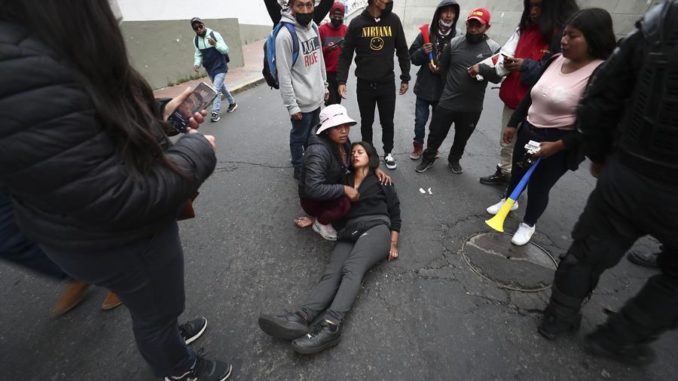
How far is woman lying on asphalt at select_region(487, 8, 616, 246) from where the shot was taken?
1.91 meters

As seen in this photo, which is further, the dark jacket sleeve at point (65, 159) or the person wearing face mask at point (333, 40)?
the person wearing face mask at point (333, 40)

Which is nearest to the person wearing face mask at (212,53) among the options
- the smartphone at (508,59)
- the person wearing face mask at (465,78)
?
the person wearing face mask at (465,78)

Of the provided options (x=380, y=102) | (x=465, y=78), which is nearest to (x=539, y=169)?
(x=465, y=78)

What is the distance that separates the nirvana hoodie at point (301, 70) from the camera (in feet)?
9.69

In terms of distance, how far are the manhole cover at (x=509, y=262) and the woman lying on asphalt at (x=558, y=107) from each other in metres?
0.11

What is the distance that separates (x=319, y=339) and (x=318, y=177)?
1149 mm

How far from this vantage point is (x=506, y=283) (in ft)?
7.50

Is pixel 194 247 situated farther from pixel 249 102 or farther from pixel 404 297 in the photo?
pixel 249 102

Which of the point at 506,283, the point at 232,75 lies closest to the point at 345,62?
the point at 506,283

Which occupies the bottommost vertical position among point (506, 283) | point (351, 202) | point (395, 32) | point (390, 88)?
point (506, 283)

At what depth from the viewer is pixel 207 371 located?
1.58 meters

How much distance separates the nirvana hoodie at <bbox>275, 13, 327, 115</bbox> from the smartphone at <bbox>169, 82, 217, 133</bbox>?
162cm

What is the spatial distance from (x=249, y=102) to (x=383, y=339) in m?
6.10

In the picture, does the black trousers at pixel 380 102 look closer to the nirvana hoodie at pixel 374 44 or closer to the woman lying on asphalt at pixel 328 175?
the nirvana hoodie at pixel 374 44
